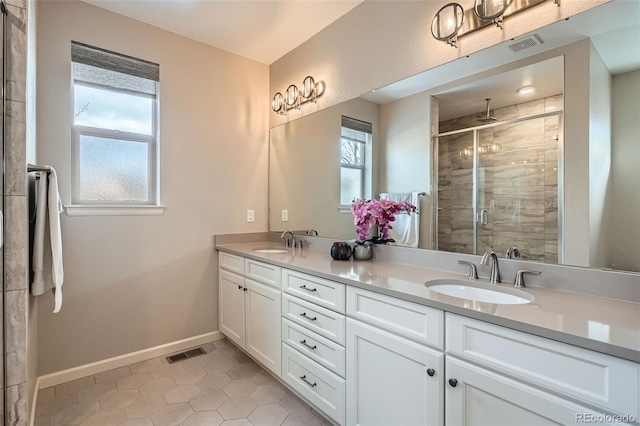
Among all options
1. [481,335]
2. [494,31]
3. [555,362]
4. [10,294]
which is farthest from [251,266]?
[494,31]

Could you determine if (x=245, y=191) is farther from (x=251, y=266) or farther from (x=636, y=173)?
(x=636, y=173)

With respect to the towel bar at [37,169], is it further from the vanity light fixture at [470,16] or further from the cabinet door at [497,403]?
the vanity light fixture at [470,16]

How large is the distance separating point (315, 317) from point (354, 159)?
1.16 meters

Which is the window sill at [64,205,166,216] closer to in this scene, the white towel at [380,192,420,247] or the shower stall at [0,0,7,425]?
the shower stall at [0,0,7,425]

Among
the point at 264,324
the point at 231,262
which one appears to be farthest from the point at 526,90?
the point at 231,262

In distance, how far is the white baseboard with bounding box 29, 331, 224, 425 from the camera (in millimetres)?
2051

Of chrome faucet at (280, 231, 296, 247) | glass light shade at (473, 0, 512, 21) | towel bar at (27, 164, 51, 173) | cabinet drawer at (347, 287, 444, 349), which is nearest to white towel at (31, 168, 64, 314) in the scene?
towel bar at (27, 164, 51, 173)

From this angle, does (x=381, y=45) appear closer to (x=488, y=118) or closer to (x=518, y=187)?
→ (x=488, y=118)

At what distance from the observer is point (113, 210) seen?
2283 millimetres

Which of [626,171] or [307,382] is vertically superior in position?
[626,171]

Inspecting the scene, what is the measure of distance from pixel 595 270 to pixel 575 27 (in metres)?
1.01

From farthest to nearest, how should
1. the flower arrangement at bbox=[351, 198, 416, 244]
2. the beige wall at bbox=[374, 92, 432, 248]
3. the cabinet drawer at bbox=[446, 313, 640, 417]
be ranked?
the flower arrangement at bbox=[351, 198, 416, 244], the beige wall at bbox=[374, 92, 432, 248], the cabinet drawer at bbox=[446, 313, 640, 417]

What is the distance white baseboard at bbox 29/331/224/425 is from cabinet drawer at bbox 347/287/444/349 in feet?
5.84

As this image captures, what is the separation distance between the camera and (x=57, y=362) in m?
2.10
